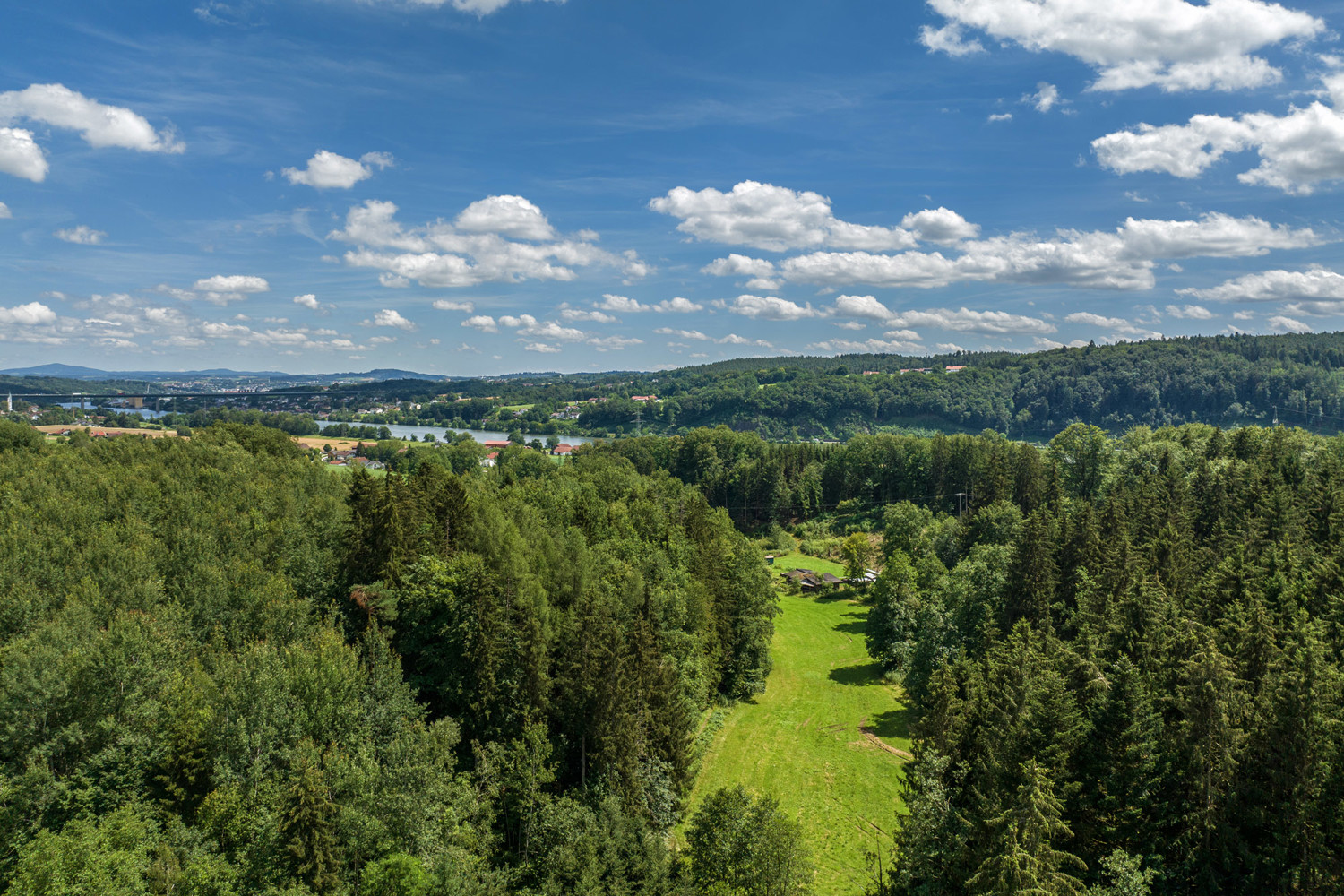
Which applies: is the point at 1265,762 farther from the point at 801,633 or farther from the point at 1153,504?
the point at 801,633

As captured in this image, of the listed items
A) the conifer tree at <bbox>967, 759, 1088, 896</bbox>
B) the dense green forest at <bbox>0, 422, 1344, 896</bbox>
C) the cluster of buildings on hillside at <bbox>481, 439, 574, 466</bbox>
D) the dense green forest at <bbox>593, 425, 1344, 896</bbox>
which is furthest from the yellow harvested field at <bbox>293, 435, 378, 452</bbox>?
the conifer tree at <bbox>967, 759, 1088, 896</bbox>

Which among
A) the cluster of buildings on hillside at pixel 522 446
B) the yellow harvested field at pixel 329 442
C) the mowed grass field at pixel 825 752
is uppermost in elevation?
the yellow harvested field at pixel 329 442

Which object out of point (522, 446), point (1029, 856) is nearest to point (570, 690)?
point (1029, 856)

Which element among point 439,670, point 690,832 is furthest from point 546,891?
point 439,670

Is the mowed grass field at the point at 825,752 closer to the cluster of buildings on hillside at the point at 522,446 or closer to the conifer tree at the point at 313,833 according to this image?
the conifer tree at the point at 313,833

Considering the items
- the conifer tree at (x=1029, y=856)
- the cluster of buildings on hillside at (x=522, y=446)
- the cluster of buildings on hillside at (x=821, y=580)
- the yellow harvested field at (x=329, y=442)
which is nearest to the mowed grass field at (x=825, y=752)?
the conifer tree at (x=1029, y=856)

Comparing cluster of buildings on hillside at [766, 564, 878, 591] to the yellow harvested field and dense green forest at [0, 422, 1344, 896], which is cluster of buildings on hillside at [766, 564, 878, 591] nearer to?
dense green forest at [0, 422, 1344, 896]
